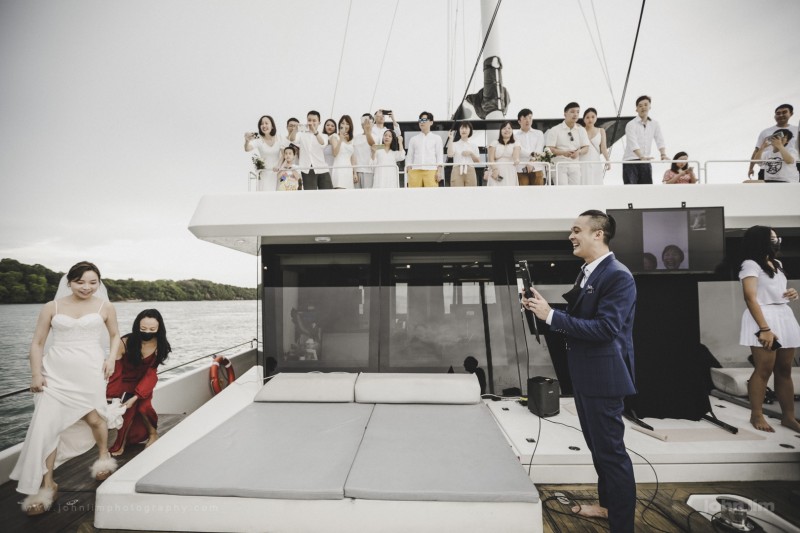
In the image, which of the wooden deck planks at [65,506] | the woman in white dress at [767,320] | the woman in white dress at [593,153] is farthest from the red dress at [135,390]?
the woman in white dress at [767,320]

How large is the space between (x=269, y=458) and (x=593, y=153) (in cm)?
486

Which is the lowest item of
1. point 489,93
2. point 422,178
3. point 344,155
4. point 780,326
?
point 780,326

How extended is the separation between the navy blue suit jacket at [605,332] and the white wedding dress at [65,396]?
3447 mm

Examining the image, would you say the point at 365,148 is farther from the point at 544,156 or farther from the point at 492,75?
the point at 492,75

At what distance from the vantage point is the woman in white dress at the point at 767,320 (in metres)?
3.01

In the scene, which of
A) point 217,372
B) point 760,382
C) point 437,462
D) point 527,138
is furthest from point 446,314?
point 217,372

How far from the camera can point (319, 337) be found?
435 cm

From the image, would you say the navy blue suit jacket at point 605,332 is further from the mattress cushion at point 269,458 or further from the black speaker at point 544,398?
the mattress cushion at point 269,458

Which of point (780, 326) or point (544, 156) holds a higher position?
point (544, 156)

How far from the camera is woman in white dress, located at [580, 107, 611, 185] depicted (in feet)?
14.5

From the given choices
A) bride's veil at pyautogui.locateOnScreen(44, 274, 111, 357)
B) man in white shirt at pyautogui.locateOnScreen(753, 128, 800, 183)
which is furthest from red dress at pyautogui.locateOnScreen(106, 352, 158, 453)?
man in white shirt at pyautogui.locateOnScreen(753, 128, 800, 183)

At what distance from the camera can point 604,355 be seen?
1984mm

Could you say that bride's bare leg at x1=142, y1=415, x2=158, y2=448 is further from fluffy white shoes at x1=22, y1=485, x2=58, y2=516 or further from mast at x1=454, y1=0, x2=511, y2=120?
mast at x1=454, y1=0, x2=511, y2=120

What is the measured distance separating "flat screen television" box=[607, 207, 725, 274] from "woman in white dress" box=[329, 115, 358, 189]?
115 inches
